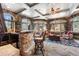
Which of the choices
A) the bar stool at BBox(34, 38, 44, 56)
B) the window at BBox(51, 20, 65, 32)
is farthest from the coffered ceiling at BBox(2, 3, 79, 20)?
the bar stool at BBox(34, 38, 44, 56)

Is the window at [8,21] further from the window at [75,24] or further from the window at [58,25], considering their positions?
the window at [75,24]

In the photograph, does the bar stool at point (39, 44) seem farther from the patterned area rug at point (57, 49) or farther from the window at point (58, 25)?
the window at point (58, 25)

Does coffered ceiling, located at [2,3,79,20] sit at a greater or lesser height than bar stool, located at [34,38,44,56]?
greater

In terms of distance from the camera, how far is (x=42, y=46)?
2646 millimetres

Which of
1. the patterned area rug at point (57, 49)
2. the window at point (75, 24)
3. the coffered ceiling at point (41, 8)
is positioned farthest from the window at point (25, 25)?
the window at point (75, 24)

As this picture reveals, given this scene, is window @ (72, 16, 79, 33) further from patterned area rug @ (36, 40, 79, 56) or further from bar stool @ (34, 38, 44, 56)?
bar stool @ (34, 38, 44, 56)

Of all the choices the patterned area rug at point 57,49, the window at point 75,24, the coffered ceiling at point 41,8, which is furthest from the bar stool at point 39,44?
the window at point 75,24

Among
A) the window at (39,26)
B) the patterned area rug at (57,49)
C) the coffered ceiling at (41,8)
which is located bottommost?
the patterned area rug at (57,49)

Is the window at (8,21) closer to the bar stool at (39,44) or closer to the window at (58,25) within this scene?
the bar stool at (39,44)

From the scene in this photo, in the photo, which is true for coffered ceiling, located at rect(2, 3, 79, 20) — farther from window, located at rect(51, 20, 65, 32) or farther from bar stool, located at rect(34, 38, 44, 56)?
bar stool, located at rect(34, 38, 44, 56)

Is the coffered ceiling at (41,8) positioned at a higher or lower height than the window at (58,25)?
higher

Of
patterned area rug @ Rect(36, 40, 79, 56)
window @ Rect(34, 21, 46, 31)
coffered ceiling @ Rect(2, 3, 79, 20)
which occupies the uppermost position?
coffered ceiling @ Rect(2, 3, 79, 20)

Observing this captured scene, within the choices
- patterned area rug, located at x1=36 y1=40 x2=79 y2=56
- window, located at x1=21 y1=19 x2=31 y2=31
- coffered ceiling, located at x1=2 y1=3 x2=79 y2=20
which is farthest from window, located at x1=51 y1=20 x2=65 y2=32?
window, located at x1=21 y1=19 x2=31 y2=31

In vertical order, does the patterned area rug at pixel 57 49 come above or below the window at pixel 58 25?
below
